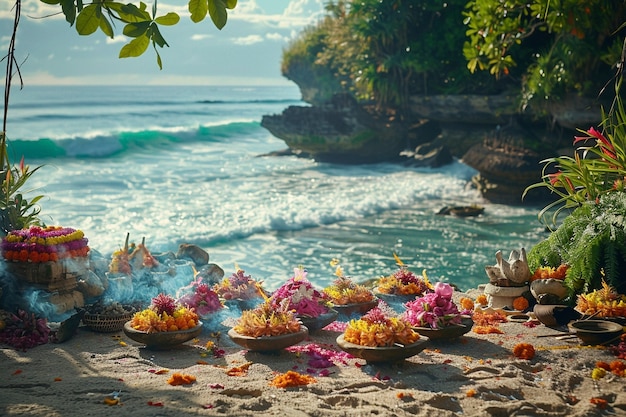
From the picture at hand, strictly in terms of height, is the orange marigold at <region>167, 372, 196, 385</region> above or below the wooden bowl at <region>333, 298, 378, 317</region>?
above

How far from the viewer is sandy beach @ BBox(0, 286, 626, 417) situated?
554 centimetres

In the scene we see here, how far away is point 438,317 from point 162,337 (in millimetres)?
2597

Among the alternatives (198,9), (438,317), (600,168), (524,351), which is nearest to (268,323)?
(438,317)

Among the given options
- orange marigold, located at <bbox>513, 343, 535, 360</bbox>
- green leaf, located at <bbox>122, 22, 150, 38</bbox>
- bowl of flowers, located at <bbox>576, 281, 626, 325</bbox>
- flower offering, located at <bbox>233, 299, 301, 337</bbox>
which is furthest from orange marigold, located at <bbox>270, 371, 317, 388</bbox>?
green leaf, located at <bbox>122, 22, 150, 38</bbox>

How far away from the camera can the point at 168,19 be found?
4098 mm

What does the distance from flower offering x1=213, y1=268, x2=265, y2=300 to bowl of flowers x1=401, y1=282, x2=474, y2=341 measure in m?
2.39

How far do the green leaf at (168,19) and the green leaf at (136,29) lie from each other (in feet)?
0.22

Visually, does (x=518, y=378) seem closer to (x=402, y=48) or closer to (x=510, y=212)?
(x=510, y=212)

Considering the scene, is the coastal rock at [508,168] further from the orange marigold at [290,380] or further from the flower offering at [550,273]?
the orange marigold at [290,380]

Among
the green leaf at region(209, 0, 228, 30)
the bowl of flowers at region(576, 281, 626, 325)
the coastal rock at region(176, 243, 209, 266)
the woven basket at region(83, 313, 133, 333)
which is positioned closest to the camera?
the green leaf at region(209, 0, 228, 30)

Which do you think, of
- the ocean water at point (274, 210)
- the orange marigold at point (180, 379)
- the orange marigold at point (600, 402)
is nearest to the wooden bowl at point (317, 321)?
the orange marigold at point (180, 379)

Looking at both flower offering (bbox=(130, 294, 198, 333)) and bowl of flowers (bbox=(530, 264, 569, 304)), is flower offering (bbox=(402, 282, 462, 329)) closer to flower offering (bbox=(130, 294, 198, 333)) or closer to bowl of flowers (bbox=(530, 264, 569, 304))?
bowl of flowers (bbox=(530, 264, 569, 304))

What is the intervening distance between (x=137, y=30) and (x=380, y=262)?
1188 centimetres

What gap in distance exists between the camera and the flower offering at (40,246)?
8781mm
